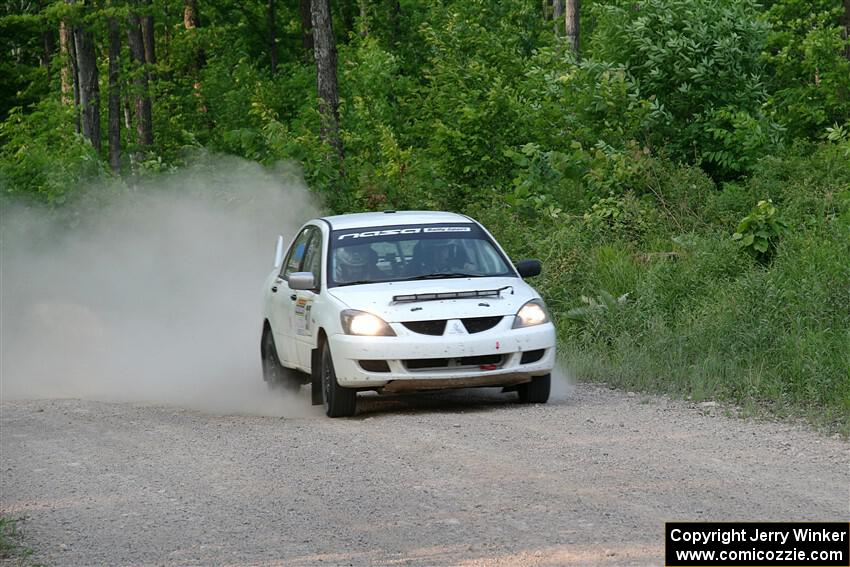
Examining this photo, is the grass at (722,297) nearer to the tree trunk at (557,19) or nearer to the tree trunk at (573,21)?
the tree trunk at (573,21)

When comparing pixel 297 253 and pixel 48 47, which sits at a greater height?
pixel 48 47

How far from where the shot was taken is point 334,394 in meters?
12.2

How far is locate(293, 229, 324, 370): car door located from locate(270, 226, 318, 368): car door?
166 mm

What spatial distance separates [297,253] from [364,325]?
2710 millimetres

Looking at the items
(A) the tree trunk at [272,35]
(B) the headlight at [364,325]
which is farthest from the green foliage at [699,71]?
(A) the tree trunk at [272,35]

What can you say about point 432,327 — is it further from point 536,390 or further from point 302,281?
point 302,281

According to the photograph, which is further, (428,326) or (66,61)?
(66,61)

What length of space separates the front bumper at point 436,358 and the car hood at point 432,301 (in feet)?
0.52

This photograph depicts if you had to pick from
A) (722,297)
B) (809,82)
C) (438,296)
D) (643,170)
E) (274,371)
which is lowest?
(274,371)

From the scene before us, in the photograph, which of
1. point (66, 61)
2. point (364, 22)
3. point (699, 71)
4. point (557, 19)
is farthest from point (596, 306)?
point (66, 61)

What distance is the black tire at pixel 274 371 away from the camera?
14.2m

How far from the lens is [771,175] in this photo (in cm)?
1964

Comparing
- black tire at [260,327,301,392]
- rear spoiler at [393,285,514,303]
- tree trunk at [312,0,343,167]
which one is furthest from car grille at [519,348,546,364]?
tree trunk at [312,0,343,167]

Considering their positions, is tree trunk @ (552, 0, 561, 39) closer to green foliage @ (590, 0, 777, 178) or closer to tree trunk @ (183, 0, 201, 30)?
tree trunk @ (183, 0, 201, 30)
